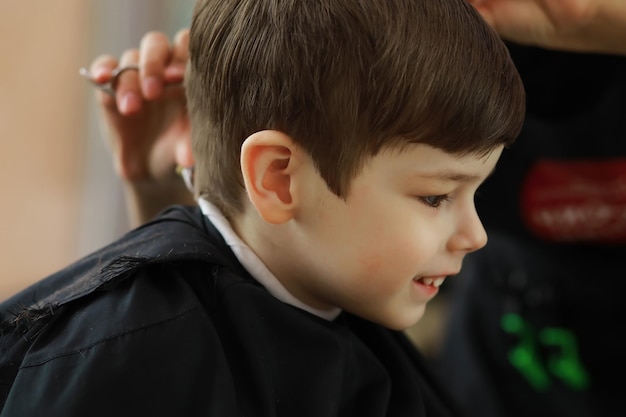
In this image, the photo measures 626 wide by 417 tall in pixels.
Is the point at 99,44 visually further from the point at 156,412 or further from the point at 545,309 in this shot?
the point at 156,412

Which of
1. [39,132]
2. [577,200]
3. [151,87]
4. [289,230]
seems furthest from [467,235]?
[39,132]

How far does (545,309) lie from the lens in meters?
1.29

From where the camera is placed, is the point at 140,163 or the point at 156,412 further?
the point at 140,163

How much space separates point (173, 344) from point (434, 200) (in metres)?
0.25

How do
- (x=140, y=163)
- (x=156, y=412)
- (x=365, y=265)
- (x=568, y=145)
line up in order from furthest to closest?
(x=568, y=145)
(x=140, y=163)
(x=365, y=265)
(x=156, y=412)

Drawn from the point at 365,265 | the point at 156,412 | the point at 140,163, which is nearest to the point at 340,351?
the point at 365,265

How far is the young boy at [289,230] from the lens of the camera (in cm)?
63

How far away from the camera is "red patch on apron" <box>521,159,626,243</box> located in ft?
3.92

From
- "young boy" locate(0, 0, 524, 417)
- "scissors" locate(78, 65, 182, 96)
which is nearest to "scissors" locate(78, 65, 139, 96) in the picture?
"scissors" locate(78, 65, 182, 96)

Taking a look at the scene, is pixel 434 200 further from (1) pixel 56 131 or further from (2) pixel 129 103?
(1) pixel 56 131

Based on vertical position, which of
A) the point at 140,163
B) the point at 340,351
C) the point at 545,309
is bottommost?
the point at 545,309

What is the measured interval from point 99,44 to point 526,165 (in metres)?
0.97

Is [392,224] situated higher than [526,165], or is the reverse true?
[392,224]

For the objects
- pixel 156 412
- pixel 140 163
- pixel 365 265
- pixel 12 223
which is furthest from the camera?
pixel 12 223
